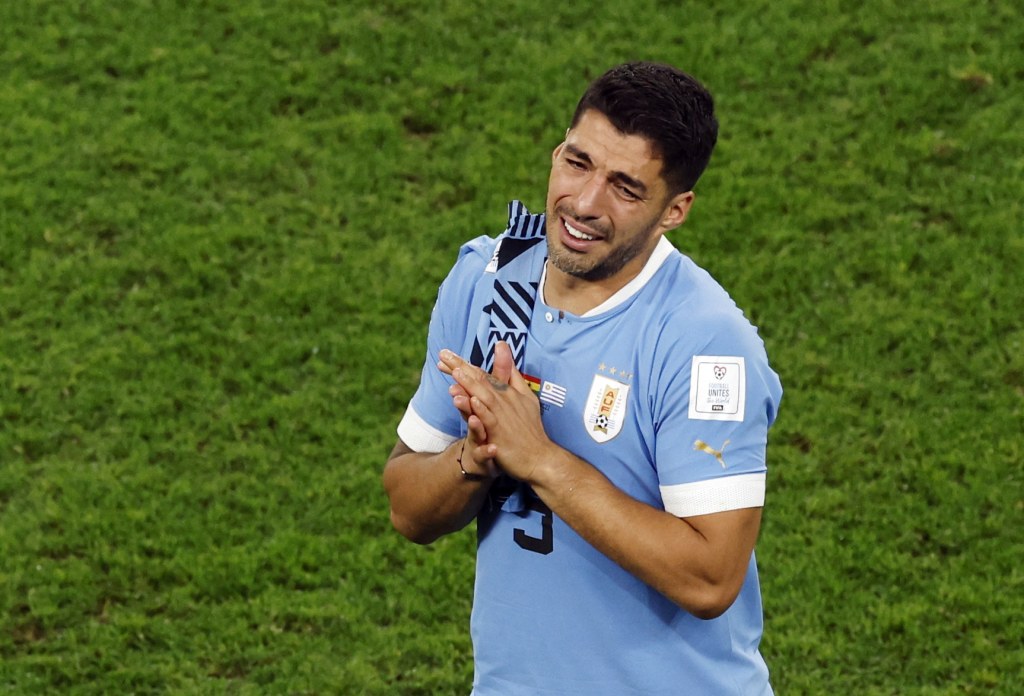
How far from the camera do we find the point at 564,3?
1041cm

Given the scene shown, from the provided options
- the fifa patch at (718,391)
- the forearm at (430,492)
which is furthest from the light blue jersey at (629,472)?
the forearm at (430,492)

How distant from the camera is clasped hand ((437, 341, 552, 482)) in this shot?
3426mm

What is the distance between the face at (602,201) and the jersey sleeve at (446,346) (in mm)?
323

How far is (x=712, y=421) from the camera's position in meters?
3.41

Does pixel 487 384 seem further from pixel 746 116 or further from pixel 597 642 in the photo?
pixel 746 116

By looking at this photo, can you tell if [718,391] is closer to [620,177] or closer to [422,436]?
[620,177]

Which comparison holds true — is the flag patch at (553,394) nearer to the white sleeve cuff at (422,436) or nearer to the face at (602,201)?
the face at (602,201)

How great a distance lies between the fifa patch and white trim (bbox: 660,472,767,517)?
144 mm

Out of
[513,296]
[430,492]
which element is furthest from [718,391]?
[430,492]

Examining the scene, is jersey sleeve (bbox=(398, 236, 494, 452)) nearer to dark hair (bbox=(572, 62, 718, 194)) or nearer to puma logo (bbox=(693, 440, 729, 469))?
dark hair (bbox=(572, 62, 718, 194))

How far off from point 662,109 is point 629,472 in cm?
86

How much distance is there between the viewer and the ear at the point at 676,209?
3646 millimetres

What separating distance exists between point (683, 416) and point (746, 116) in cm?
639

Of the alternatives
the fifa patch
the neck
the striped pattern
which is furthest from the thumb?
the fifa patch
